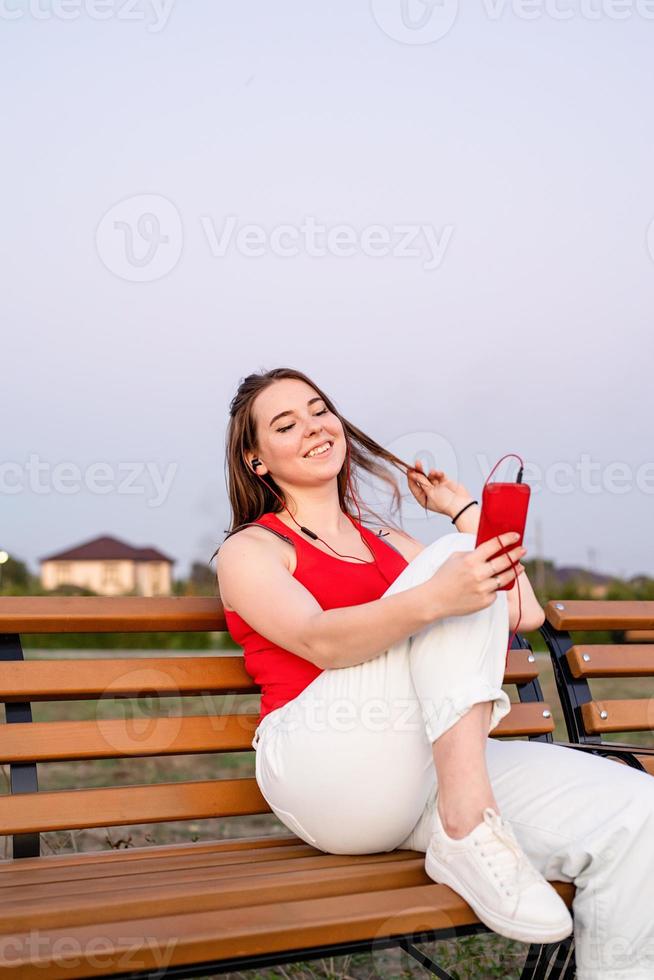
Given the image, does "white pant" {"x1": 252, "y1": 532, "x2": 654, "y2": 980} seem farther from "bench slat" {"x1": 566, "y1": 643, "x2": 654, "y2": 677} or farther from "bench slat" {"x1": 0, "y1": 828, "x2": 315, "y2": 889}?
"bench slat" {"x1": 566, "y1": 643, "x2": 654, "y2": 677}

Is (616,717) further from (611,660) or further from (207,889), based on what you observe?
(207,889)

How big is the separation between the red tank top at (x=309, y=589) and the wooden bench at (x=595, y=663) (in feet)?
2.45

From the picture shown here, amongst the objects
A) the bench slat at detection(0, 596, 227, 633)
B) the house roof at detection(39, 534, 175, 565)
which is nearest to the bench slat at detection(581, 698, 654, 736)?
the bench slat at detection(0, 596, 227, 633)

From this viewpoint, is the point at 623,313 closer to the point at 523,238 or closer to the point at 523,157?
the point at 523,238

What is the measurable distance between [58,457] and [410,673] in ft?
6.33

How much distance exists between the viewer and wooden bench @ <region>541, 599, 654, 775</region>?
3.32 m

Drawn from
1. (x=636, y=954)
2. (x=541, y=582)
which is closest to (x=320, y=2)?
(x=636, y=954)

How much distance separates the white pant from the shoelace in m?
0.20

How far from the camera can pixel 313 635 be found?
229 centimetres

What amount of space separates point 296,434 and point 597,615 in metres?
1.26

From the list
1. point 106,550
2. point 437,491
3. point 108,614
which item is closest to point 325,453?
point 437,491

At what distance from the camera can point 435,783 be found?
2287 millimetres

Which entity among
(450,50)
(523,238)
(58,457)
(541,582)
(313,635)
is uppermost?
(450,50)

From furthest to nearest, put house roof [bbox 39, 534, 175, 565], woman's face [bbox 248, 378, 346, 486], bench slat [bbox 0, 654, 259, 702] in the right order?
house roof [bbox 39, 534, 175, 565] → woman's face [bbox 248, 378, 346, 486] → bench slat [bbox 0, 654, 259, 702]
